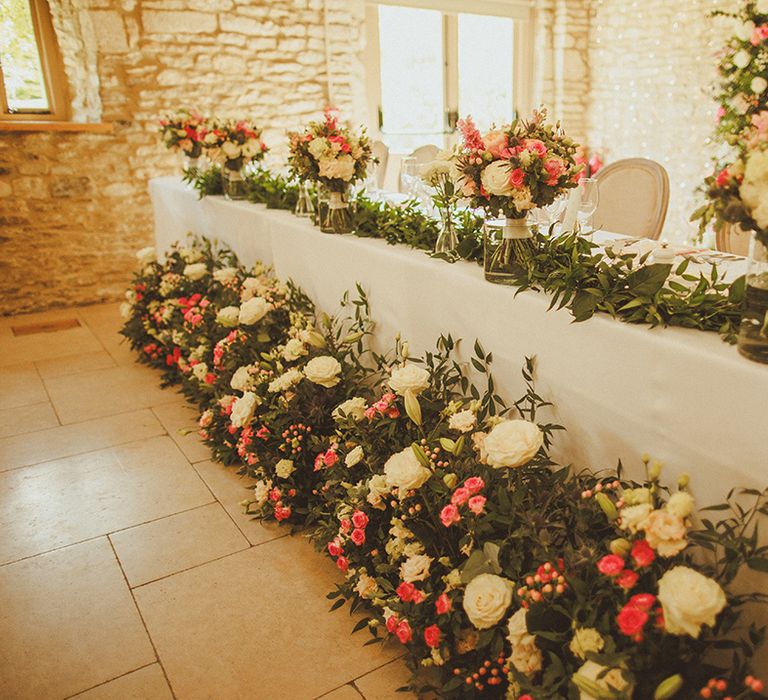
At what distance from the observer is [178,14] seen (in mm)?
4965

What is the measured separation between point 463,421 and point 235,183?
2.40m

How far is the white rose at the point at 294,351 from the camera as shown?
2.29m

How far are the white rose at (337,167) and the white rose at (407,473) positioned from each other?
1217 millimetres

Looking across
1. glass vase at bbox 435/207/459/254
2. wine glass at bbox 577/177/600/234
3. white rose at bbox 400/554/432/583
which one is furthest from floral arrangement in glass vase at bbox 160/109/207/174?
white rose at bbox 400/554/432/583

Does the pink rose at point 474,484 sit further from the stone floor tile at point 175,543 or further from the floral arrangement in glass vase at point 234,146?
the floral arrangement in glass vase at point 234,146

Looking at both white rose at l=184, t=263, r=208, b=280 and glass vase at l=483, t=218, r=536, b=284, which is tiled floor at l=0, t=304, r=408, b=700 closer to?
white rose at l=184, t=263, r=208, b=280

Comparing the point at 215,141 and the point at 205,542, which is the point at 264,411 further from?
the point at 215,141

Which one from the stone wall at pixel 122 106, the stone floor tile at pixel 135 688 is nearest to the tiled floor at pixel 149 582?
the stone floor tile at pixel 135 688

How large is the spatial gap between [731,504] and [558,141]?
888 mm

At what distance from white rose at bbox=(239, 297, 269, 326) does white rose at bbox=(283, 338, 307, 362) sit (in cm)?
33

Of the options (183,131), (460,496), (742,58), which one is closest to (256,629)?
(460,496)

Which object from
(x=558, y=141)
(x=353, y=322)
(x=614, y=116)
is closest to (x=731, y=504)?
(x=558, y=141)

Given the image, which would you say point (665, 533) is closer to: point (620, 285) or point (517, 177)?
point (620, 285)

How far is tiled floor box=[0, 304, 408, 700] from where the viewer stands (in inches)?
64.0
